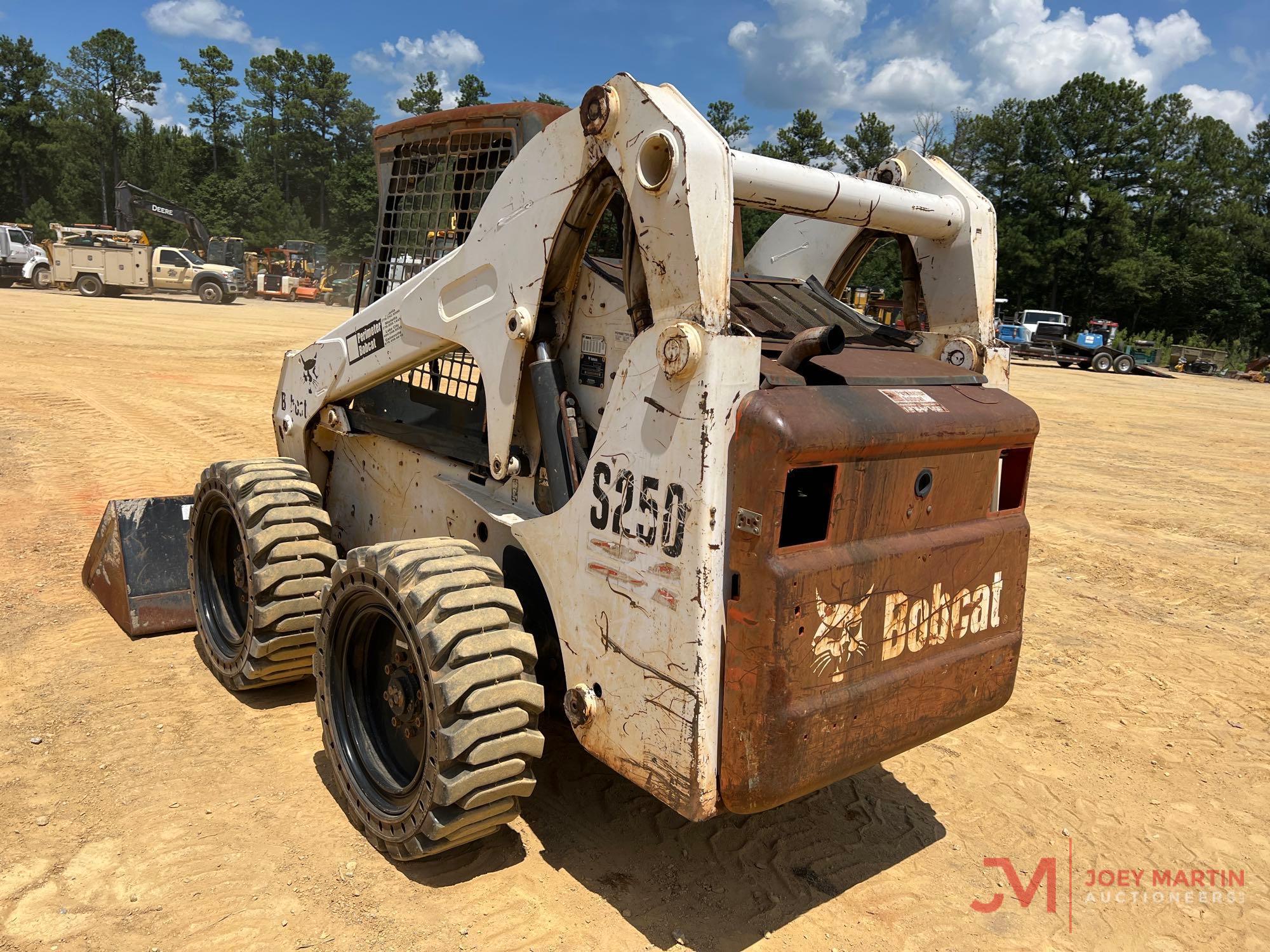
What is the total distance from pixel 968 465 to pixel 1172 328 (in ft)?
183

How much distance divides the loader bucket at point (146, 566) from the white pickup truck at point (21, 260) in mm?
32825

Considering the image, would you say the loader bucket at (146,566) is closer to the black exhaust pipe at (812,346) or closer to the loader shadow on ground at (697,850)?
the loader shadow on ground at (697,850)

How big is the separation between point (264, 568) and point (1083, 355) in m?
32.9

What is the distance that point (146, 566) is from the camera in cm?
488

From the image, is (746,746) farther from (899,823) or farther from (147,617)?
(147,617)

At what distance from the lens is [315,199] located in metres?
83.8

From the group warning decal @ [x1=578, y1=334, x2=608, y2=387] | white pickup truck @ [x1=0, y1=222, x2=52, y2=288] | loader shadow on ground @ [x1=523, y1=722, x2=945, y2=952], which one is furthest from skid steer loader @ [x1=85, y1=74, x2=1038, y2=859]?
white pickup truck @ [x1=0, y1=222, x2=52, y2=288]

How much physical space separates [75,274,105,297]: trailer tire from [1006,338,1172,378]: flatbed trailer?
31.2 meters

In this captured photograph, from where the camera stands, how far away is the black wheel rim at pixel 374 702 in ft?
10.2

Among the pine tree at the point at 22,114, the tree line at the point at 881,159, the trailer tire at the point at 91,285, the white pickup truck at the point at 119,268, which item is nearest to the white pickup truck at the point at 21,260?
the white pickup truck at the point at 119,268

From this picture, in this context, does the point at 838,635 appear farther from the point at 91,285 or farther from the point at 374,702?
the point at 91,285

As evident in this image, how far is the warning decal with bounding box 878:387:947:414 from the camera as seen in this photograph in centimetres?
276

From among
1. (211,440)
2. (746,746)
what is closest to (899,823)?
(746,746)
